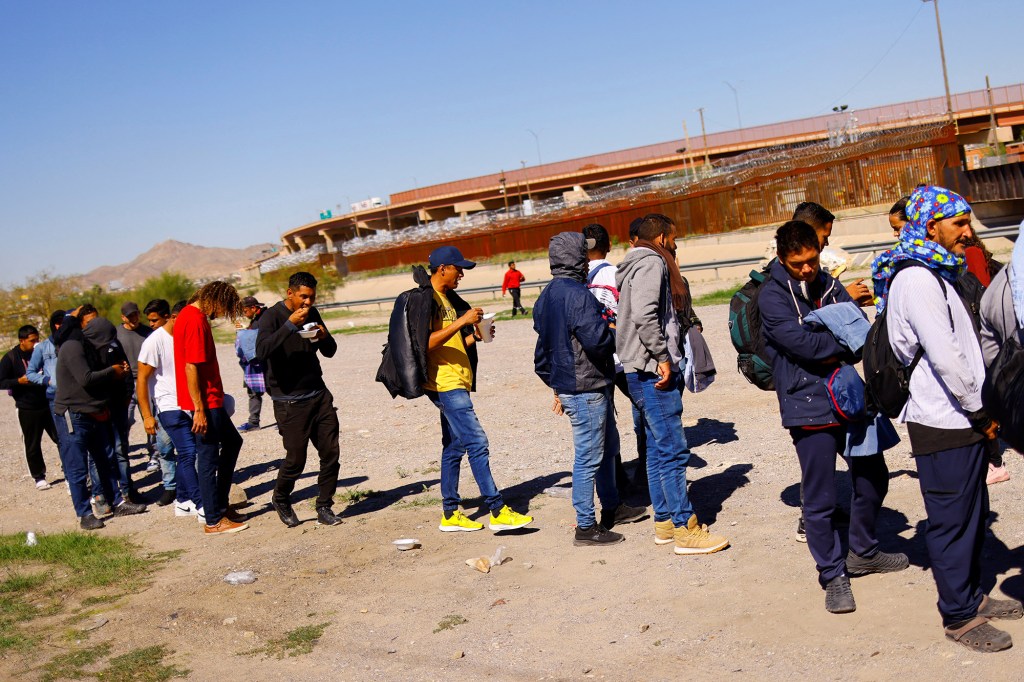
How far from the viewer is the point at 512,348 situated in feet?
63.6

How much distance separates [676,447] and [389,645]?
2.12 m

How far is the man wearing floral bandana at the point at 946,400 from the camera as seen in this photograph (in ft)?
14.0

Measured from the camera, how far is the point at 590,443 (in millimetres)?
6617

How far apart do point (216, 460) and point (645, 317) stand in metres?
4.26

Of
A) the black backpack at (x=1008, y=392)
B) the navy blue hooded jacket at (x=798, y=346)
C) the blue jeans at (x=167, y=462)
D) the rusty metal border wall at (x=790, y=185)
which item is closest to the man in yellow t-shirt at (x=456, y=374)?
the navy blue hooded jacket at (x=798, y=346)

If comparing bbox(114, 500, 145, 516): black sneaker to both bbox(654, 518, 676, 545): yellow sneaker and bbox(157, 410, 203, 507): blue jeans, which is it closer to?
bbox(157, 410, 203, 507): blue jeans

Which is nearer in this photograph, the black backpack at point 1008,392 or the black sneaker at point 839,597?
the black backpack at point 1008,392

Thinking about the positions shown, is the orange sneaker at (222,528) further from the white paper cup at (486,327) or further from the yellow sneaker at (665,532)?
the yellow sneaker at (665,532)

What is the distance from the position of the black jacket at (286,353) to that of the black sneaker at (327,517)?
3.37ft

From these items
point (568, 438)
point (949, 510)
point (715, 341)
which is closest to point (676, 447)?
point (949, 510)

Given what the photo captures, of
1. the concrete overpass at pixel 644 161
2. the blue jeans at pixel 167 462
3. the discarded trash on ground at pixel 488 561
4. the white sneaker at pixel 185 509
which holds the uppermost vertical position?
the concrete overpass at pixel 644 161

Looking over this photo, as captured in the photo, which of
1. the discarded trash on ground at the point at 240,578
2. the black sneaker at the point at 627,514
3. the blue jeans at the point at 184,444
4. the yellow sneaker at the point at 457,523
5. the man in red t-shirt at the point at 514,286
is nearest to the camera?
the discarded trash on ground at the point at 240,578

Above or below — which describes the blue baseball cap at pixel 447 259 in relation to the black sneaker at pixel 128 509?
above

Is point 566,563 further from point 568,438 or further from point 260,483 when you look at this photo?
point 260,483
